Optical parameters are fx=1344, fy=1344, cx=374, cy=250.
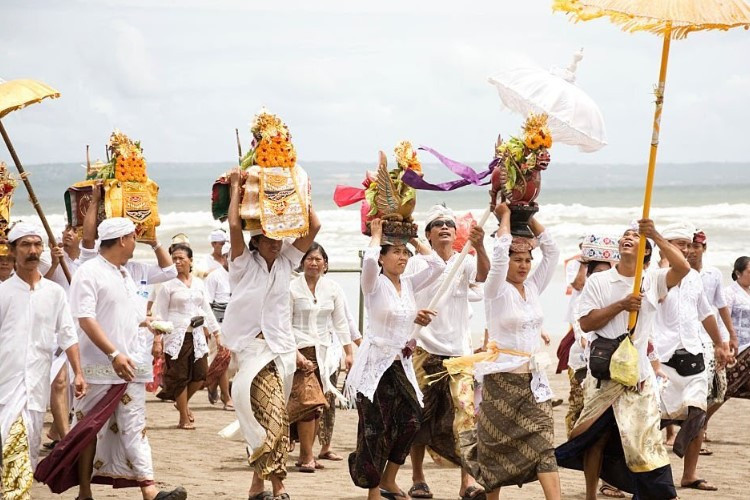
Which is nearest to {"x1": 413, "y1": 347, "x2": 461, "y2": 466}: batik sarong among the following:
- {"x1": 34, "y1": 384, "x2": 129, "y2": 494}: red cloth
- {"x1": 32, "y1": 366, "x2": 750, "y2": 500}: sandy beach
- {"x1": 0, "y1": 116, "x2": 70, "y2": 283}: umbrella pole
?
{"x1": 32, "y1": 366, "x2": 750, "y2": 500}: sandy beach

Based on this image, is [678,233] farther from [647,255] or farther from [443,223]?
[443,223]

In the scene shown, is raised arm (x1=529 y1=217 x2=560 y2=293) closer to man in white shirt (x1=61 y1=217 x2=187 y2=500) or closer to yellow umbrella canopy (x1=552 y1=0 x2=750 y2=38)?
yellow umbrella canopy (x1=552 y1=0 x2=750 y2=38)

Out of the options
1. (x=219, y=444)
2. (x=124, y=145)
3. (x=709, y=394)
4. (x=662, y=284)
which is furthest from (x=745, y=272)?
(x=124, y=145)

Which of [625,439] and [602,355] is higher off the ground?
[602,355]

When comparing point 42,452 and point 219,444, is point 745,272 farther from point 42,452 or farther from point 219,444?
point 42,452

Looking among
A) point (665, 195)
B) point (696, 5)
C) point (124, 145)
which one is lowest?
point (665, 195)

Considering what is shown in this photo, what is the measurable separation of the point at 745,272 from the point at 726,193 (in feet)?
189

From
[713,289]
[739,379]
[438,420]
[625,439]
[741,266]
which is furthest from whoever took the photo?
[741,266]

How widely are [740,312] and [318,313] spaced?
171 inches

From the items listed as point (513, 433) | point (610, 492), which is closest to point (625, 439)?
point (513, 433)

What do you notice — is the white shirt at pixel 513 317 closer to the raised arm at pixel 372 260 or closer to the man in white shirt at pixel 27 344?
the raised arm at pixel 372 260

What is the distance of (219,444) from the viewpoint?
520 inches

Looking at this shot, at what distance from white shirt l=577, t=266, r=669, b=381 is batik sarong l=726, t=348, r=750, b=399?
13.3ft

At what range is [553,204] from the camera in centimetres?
6175
